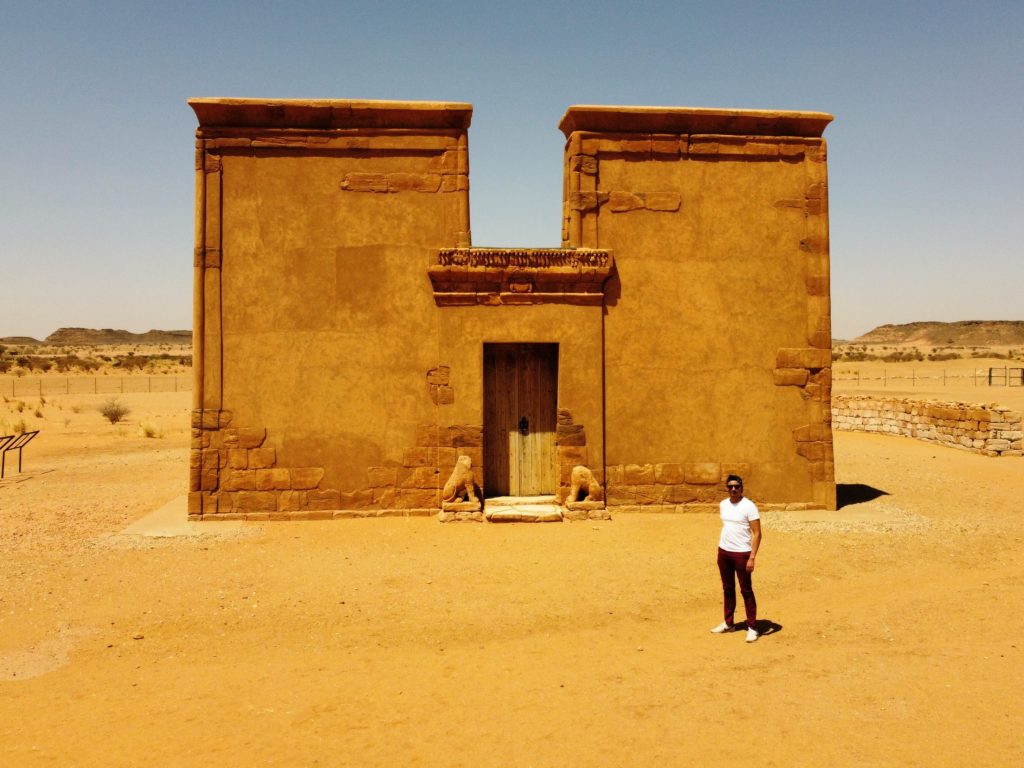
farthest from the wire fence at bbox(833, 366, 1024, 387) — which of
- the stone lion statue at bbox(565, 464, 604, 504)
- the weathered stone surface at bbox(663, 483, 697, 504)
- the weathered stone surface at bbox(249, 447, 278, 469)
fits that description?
the weathered stone surface at bbox(249, 447, 278, 469)

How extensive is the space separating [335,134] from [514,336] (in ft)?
12.7

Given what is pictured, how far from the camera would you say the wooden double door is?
11.3 m

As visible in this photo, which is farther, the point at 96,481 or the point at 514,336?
the point at 96,481

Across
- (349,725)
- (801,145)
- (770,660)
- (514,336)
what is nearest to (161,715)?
(349,725)

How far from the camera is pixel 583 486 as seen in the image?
10.8 m

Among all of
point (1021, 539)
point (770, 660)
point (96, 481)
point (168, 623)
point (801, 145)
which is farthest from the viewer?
point (96, 481)

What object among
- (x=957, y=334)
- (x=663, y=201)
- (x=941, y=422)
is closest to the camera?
(x=663, y=201)

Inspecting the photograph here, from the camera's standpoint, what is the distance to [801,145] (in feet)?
38.0

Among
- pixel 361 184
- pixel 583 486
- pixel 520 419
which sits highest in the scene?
pixel 361 184

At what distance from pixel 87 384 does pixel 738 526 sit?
43385 millimetres

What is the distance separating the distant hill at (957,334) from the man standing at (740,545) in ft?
391

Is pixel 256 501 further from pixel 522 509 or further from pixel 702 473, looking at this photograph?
pixel 702 473

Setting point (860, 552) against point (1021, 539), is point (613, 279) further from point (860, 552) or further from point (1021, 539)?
point (1021, 539)

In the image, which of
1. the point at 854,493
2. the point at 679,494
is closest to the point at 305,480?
the point at 679,494
